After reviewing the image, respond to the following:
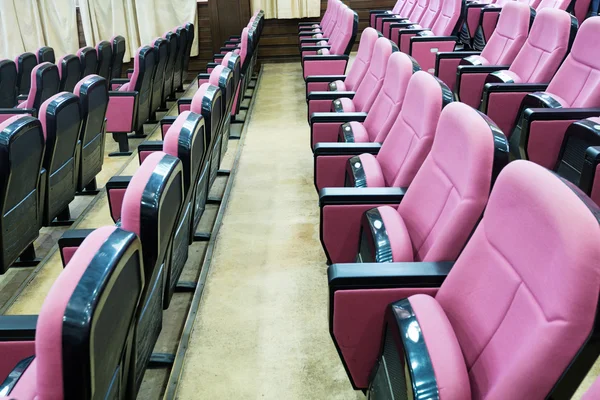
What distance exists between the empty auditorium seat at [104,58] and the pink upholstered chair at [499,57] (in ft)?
9.95

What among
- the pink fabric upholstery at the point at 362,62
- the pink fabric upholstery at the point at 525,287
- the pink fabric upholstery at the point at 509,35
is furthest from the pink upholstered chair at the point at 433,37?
the pink fabric upholstery at the point at 525,287

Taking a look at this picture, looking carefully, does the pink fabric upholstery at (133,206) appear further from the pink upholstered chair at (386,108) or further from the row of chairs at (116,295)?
the pink upholstered chair at (386,108)

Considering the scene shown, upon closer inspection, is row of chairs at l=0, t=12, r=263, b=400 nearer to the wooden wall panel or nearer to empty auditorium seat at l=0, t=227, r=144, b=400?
empty auditorium seat at l=0, t=227, r=144, b=400

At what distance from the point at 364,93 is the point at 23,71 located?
10.3 ft

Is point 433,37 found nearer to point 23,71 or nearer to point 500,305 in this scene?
point 23,71

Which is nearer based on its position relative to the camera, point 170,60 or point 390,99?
point 390,99

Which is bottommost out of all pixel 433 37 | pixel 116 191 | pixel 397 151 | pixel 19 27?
pixel 116 191

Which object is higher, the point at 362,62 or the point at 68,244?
the point at 362,62

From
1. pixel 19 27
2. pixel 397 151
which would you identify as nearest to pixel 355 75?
pixel 397 151

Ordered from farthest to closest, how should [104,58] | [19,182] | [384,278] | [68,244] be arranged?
[104,58], [19,182], [68,244], [384,278]

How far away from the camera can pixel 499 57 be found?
345 centimetres

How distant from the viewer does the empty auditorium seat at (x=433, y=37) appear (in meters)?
4.33

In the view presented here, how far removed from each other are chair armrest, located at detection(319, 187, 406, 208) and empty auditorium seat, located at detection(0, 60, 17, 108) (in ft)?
11.5

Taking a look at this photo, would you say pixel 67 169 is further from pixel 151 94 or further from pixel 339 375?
pixel 151 94
